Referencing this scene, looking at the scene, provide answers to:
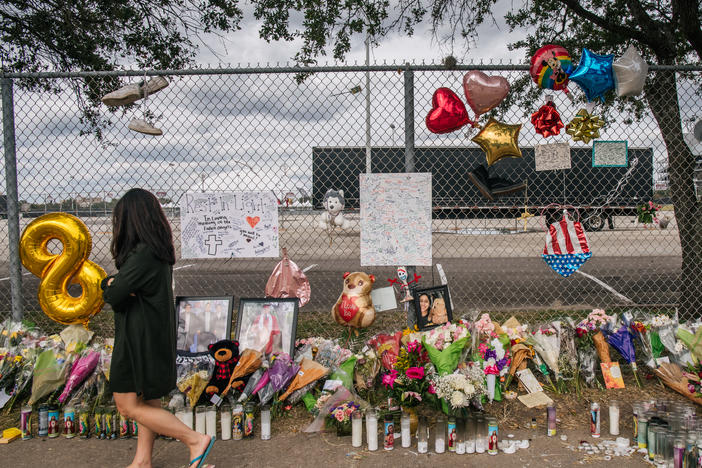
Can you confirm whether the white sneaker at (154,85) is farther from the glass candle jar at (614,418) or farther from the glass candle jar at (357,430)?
the glass candle jar at (614,418)

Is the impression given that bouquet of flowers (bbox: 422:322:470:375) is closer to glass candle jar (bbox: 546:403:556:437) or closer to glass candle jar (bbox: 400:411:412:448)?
glass candle jar (bbox: 400:411:412:448)

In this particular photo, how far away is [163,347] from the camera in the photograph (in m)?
2.62

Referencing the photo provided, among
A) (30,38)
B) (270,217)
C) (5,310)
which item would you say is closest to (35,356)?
(270,217)

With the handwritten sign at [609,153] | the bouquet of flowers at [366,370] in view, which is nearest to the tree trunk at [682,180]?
the handwritten sign at [609,153]

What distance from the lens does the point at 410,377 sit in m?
3.16

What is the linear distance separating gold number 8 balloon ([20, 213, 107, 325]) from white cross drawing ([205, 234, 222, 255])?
0.83 meters

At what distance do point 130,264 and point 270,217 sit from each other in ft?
5.15

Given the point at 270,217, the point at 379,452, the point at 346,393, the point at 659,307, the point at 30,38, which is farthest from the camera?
the point at 30,38

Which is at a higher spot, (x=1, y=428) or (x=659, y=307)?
(x=659, y=307)

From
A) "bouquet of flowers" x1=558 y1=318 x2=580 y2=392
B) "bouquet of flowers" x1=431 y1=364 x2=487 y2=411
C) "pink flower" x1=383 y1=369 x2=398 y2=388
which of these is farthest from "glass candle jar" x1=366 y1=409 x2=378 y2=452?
"bouquet of flowers" x1=558 y1=318 x2=580 y2=392

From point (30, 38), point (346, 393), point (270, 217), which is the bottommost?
point (346, 393)

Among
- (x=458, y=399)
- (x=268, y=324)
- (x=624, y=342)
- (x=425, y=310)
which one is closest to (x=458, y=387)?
(x=458, y=399)

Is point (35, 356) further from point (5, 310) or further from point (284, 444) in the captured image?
point (5, 310)

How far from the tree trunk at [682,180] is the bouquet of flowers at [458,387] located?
9.18ft
